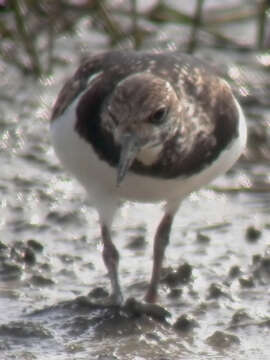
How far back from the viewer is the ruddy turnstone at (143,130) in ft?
15.2

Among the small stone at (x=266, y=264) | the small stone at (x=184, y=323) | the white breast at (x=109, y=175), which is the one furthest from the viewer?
the small stone at (x=266, y=264)

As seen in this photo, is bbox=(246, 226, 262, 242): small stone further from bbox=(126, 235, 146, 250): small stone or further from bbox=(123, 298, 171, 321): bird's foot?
bbox=(123, 298, 171, 321): bird's foot

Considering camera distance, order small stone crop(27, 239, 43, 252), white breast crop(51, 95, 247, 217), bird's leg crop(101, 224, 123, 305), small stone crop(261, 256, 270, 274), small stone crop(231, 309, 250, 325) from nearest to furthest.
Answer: white breast crop(51, 95, 247, 217), small stone crop(231, 309, 250, 325), bird's leg crop(101, 224, 123, 305), small stone crop(261, 256, 270, 274), small stone crop(27, 239, 43, 252)

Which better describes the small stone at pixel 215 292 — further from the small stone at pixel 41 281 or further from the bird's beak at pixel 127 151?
the bird's beak at pixel 127 151

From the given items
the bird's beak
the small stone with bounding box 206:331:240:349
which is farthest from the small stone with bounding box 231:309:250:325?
the bird's beak

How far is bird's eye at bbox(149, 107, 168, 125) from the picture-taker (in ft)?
15.1

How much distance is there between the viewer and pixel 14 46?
8.57m

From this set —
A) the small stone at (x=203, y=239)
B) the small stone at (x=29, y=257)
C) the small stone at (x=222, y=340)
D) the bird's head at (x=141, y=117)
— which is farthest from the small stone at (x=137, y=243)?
the bird's head at (x=141, y=117)

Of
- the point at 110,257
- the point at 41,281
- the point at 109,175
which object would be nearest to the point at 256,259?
the point at 110,257

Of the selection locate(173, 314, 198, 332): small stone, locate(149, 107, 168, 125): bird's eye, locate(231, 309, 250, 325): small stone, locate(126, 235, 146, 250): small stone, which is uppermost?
locate(149, 107, 168, 125): bird's eye

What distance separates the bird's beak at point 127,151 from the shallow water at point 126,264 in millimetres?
837

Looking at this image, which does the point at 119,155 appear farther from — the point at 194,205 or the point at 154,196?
the point at 194,205

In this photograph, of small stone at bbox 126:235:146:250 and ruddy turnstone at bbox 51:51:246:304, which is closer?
ruddy turnstone at bbox 51:51:246:304

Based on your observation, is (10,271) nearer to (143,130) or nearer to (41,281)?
(41,281)
